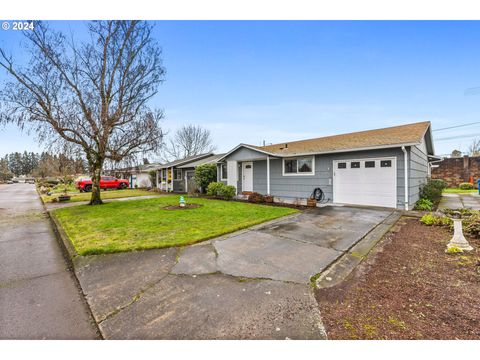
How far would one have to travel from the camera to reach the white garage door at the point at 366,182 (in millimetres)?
8602

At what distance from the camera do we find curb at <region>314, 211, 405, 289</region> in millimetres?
3006

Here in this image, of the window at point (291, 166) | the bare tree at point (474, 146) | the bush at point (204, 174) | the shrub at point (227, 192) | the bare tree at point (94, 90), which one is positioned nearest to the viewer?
the bare tree at point (94, 90)

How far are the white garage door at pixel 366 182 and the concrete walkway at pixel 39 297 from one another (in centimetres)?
992

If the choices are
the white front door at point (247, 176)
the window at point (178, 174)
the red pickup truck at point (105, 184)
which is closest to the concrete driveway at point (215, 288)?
the white front door at point (247, 176)

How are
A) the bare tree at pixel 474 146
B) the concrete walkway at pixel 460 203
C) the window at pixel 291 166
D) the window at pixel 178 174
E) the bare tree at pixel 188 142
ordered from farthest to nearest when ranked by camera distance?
the bare tree at pixel 188 142, the bare tree at pixel 474 146, the window at pixel 178 174, the window at pixel 291 166, the concrete walkway at pixel 460 203

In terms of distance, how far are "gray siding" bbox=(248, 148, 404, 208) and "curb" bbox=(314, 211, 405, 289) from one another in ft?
12.8

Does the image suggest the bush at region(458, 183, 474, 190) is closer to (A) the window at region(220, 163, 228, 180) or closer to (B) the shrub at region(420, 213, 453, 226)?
(B) the shrub at region(420, 213, 453, 226)

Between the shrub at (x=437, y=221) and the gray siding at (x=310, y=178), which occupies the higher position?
the gray siding at (x=310, y=178)

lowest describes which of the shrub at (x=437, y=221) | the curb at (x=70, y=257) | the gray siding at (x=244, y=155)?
the curb at (x=70, y=257)

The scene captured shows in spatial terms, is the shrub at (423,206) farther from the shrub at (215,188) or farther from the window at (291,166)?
the shrub at (215,188)

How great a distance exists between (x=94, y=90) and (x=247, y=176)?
373 inches

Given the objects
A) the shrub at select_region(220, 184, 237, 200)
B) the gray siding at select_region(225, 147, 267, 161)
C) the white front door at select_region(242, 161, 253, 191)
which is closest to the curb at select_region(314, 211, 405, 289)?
the gray siding at select_region(225, 147, 267, 161)

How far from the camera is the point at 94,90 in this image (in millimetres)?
10844

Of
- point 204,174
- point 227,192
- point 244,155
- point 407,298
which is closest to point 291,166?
point 244,155
